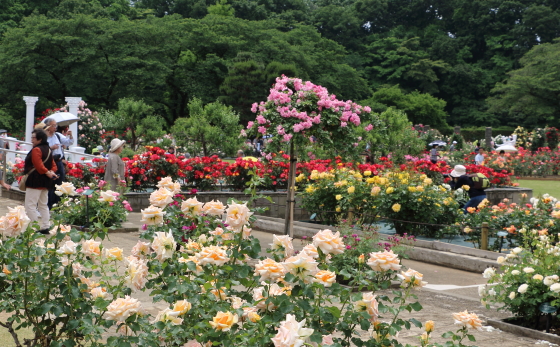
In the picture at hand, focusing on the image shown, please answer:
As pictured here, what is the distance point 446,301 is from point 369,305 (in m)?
4.54

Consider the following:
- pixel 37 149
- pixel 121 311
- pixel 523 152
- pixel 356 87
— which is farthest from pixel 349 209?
pixel 356 87

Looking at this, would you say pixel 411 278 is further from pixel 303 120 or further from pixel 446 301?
pixel 303 120

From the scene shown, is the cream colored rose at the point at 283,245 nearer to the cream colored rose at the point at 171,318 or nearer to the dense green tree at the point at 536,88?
the cream colored rose at the point at 171,318

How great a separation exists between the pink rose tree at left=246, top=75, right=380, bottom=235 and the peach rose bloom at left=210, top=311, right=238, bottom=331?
6.29 m

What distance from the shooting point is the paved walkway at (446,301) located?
19.5ft

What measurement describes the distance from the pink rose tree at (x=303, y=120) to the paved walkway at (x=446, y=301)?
6.67ft

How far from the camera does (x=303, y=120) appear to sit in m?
9.34

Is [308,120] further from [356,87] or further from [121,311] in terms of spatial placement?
[356,87]

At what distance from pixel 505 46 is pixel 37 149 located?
60.3 metres

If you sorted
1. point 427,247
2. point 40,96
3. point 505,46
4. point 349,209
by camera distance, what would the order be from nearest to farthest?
1. point 427,247
2. point 349,209
3. point 40,96
4. point 505,46

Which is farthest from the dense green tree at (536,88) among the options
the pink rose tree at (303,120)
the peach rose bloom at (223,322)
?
the peach rose bloom at (223,322)

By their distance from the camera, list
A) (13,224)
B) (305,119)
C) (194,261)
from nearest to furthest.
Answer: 1. (194,261)
2. (13,224)
3. (305,119)

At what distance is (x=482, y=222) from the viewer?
36.3 ft

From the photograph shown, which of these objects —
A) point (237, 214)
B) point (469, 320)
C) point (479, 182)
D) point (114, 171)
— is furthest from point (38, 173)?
point (479, 182)
